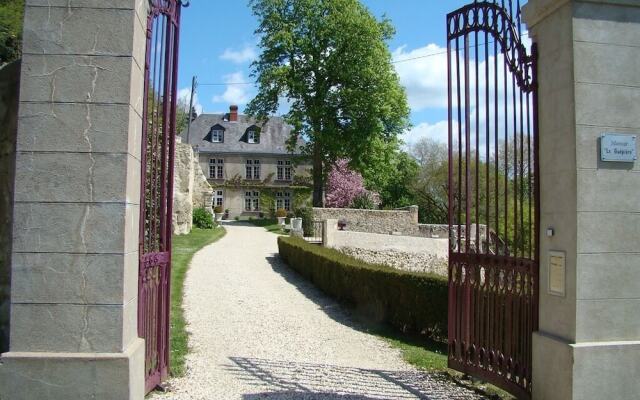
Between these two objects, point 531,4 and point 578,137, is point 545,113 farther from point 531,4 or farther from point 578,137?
point 531,4

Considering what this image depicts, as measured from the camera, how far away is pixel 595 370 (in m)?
4.25

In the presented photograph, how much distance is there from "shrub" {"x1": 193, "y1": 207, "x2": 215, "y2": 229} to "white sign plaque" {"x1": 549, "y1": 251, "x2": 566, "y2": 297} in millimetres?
26165

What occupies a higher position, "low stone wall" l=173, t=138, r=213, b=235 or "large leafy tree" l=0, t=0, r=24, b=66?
"large leafy tree" l=0, t=0, r=24, b=66

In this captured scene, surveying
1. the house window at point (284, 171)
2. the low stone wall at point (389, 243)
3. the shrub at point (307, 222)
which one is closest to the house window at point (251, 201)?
the house window at point (284, 171)

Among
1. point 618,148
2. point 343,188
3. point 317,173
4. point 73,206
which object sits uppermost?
point 317,173

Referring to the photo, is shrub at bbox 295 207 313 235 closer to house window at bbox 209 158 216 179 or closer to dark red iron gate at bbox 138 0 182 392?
house window at bbox 209 158 216 179

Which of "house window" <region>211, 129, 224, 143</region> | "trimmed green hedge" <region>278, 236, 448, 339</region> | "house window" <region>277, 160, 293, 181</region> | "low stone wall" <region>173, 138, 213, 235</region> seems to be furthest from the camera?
"house window" <region>211, 129, 224, 143</region>

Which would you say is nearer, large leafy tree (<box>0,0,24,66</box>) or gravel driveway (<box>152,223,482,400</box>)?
gravel driveway (<box>152,223,482,400</box>)

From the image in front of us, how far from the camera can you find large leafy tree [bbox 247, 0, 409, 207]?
98.1ft

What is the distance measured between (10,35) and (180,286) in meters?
8.68

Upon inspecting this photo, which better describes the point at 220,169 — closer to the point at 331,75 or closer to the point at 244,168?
the point at 244,168

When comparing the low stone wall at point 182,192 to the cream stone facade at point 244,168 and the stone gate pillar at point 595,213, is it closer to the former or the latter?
the stone gate pillar at point 595,213

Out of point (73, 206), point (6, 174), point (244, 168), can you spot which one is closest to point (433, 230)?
point (244, 168)

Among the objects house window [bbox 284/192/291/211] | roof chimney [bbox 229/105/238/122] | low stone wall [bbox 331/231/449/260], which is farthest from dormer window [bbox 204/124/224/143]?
low stone wall [bbox 331/231/449/260]
